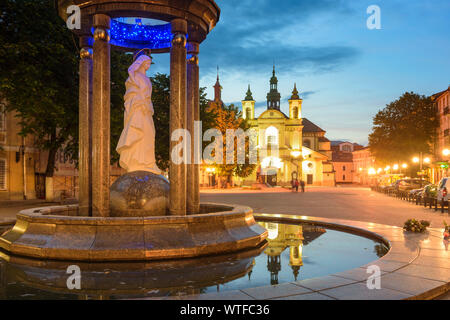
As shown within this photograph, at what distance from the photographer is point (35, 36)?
17.0 meters

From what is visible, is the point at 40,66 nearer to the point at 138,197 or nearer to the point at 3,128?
the point at 138,197

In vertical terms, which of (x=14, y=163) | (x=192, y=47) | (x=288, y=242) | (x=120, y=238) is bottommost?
(x=288, y=242)

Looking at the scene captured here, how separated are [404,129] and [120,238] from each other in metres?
49.0

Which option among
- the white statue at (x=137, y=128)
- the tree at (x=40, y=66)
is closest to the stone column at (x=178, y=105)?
the white statue at (x=137, y=128)

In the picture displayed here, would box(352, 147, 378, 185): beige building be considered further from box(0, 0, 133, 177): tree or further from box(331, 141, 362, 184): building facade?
box(0, 0, 133, 177): tree

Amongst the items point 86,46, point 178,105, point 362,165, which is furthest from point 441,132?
point 362,165

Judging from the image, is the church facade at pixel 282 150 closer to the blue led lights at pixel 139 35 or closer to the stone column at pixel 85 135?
the blue led lights at pixel 139 35

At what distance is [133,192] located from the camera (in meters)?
8.86

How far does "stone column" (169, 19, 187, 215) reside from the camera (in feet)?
28.5

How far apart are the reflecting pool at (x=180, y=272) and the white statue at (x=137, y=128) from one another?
343 cm

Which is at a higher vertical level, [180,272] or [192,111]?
[192,111]

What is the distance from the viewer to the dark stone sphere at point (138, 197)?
877 centimetres
